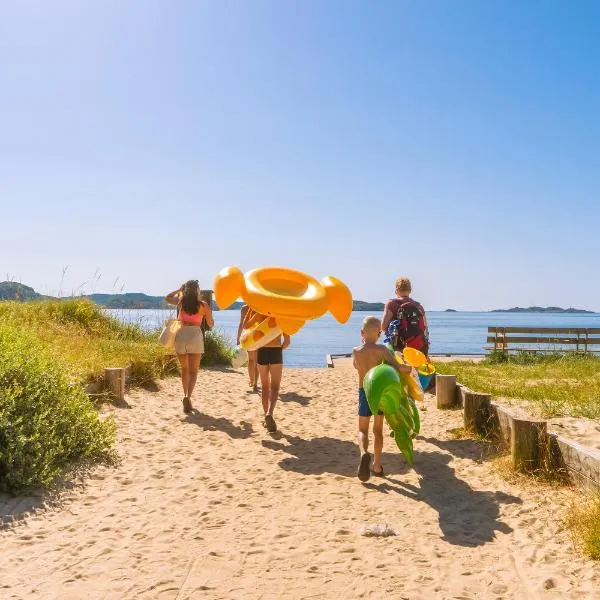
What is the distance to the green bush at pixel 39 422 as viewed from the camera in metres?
5.45

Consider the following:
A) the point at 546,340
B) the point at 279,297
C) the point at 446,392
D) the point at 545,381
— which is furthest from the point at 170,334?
the point at 546,340

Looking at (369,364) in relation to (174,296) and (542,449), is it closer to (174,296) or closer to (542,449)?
(542,449)

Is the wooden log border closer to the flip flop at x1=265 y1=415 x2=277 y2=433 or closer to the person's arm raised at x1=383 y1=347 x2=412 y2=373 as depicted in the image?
the person's arm raised at x1=383 y1=347 x2=412 y2=373

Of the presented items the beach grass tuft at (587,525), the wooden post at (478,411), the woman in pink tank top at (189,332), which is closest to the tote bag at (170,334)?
the woman in pink tank top at (189,332)

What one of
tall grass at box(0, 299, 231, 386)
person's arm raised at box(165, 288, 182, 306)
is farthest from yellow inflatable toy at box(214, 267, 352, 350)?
tall grass at box(0, 299, 231, 386)

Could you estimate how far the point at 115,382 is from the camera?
30.2 ft

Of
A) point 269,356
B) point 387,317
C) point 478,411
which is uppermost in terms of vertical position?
point 387,317

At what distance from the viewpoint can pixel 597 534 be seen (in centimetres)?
411

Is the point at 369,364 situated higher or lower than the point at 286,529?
higher

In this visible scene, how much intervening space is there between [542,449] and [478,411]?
178 cm

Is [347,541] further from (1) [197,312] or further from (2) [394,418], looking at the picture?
(1) [197,312]

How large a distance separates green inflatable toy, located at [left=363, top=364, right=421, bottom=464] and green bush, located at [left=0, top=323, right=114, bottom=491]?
3016 millimetres

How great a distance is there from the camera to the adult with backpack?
784 cm

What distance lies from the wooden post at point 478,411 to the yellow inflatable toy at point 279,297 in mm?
1886
